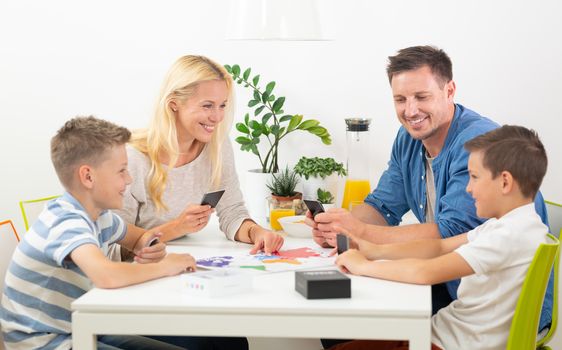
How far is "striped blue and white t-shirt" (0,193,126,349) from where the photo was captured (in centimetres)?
192

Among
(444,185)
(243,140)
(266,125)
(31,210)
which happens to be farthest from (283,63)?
(31,210)

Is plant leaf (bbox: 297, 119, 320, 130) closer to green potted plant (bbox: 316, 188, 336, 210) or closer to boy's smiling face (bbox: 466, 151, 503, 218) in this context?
green potted plant (bbox: 316, 188, 336, 210)

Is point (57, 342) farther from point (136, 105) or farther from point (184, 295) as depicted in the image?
point (136, 105)

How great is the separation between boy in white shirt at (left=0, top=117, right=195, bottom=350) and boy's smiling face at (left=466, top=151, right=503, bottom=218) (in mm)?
710

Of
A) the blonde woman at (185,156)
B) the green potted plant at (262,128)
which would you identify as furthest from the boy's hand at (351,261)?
the green potted plant at (262,128)

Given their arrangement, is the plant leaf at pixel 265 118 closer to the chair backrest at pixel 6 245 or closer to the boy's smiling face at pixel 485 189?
the chair backrest at pixel 6 245

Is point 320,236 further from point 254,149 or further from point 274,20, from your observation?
point 254,149

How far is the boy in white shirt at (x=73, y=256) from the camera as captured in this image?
186 centimetres

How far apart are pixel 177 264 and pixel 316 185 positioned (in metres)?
1.01

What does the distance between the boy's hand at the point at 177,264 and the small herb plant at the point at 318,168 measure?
94 cm

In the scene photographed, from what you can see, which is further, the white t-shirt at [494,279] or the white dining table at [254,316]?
the white t-shirt at [494,279]

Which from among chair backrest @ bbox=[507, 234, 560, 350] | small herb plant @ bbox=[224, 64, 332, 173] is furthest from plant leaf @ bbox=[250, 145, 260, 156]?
chair backrest @ bbox=[507, 234, 560, 350]

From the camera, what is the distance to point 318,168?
287cm

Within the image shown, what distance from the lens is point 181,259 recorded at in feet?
6.51
